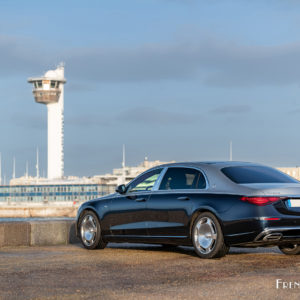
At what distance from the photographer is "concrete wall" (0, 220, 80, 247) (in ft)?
45.7

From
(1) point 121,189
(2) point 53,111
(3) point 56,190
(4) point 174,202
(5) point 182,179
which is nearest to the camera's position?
(4) point 174,202

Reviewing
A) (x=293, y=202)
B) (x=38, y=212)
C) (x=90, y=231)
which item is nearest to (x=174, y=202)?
(x=293, y=202)

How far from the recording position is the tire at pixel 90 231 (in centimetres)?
1231

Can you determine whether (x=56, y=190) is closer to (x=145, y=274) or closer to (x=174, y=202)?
(x=174, y=202)

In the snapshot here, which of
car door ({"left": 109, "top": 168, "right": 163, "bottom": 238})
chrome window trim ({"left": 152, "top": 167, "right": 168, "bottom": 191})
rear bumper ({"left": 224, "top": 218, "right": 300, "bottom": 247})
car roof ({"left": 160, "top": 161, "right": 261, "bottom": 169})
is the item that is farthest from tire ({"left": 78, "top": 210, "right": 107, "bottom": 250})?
rear bumper ({"left": 224, "top": 218, "right": 300, "bottom": 247})

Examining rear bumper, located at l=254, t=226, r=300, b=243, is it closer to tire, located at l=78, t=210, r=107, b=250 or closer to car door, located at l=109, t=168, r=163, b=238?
car door, located at l=109, t=168, r=163, b=238

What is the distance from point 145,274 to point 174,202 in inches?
96.6

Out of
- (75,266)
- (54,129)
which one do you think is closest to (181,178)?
(75,266)

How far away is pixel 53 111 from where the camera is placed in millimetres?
164125

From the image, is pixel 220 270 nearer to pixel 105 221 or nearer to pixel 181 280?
pixel 181 280

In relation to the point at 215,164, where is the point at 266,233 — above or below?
below

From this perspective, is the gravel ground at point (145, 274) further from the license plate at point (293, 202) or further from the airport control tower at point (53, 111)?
the airport control tower at point (53, 111)

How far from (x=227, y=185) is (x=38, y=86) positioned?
160 m

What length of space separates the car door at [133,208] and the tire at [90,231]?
39cm
